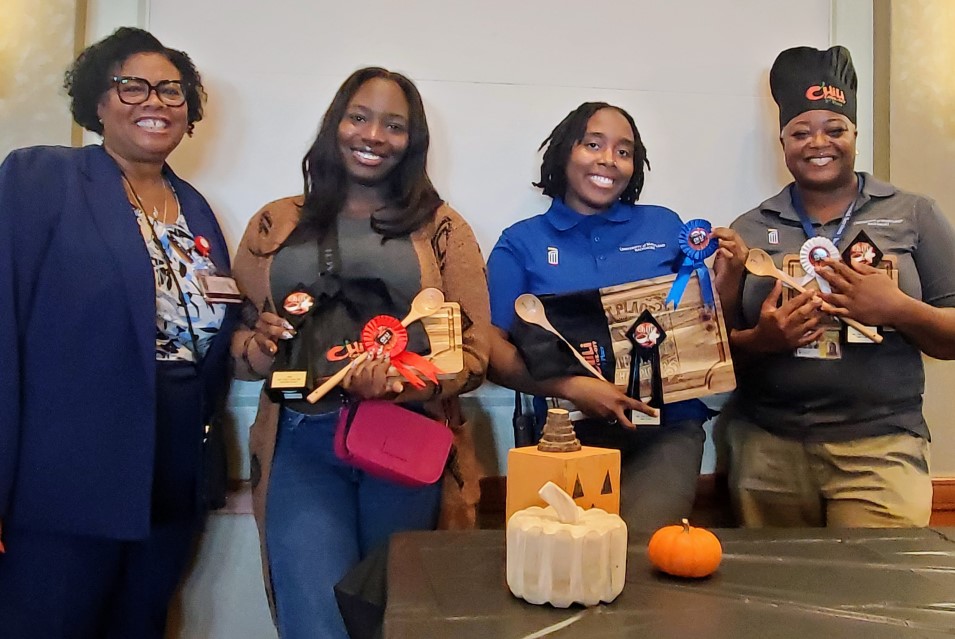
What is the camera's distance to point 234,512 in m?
1.85

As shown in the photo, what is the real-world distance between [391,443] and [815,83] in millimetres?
1280

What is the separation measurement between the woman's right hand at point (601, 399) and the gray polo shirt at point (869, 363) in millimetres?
364

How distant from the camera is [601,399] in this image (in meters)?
1.53

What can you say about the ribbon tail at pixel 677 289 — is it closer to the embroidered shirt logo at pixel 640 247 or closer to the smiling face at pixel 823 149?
the embroidered shirt logo at pixel 640 247

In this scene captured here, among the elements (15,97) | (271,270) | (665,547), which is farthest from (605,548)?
(15,97)

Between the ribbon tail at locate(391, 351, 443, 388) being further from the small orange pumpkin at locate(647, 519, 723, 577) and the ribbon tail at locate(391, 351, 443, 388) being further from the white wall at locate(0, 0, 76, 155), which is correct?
the white wall at locate(0, 0, 76, 155)

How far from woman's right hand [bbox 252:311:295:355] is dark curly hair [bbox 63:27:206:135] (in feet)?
1.94

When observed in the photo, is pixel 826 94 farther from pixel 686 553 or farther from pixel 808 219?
pixel 686 553

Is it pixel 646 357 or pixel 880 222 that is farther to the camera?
pixel 880 222

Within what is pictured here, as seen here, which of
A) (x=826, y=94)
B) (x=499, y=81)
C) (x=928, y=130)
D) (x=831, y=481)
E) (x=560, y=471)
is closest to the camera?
(x=560, y=471)

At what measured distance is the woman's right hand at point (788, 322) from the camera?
5.13ft

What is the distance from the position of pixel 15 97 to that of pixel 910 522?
221cm

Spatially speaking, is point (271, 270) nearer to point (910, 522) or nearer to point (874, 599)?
point (874, 599)

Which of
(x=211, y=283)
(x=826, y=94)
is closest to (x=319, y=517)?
(x=211, y=283)
